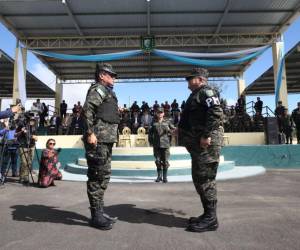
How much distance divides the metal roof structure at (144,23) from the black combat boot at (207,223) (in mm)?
11556

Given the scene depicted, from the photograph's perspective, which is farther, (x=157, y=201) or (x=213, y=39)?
(x=213, y=39)

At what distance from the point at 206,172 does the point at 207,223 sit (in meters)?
0.54

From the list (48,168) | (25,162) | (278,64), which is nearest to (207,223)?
(48,168)

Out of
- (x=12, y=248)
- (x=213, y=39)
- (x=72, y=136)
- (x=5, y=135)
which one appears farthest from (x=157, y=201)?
(x=213, y=39)

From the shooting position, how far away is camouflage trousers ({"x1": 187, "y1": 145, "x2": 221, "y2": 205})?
3.23m

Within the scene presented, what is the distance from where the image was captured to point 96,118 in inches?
134

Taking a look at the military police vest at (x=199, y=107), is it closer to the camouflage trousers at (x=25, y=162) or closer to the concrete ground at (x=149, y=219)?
the concrete ground at (x=149, y=219)

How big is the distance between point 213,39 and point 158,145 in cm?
1129

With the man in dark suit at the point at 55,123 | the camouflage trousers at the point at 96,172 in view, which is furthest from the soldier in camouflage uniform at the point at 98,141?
the man in dark suit at the point at 55,123

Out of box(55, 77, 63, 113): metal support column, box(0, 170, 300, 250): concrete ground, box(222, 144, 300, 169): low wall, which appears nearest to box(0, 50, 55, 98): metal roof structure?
box(55, 77, 63, 113): metal support column

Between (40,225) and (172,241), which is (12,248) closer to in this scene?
(40,225)

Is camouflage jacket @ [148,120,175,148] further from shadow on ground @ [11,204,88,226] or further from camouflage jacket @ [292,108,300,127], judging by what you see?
camouflage jacket @ [292,108,300,127]

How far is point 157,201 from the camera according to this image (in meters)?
4.70

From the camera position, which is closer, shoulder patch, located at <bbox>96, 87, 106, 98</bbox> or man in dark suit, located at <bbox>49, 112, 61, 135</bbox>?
shoulder patch, located at <bbox>96, 87, 106, 98</bbox>
